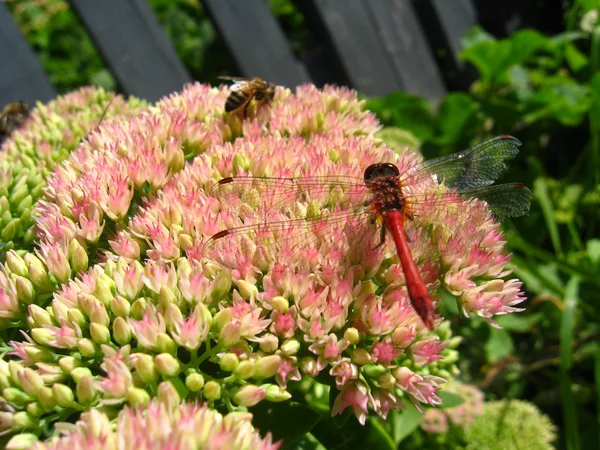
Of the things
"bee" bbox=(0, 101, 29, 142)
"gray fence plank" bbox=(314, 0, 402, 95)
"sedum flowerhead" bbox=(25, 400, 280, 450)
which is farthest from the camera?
"gray fence plank" bbox=(314, 0, 402, 95)

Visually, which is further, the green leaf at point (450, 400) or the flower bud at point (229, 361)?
the green leaf at point (450, 400)

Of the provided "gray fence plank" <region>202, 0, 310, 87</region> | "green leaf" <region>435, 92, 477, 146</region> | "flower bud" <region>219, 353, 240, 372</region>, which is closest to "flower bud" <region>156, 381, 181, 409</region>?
"flower bud" <region>219, 353, 240, 372</region>

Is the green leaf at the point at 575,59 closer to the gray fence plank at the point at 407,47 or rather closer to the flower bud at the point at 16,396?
the gray fence plank at the point at 407,47

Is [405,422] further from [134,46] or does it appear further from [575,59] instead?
[575,59]

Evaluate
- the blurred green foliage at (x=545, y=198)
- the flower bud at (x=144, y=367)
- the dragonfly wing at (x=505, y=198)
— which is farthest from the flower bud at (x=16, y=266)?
the blurred green foliage at (x=545, y=198)

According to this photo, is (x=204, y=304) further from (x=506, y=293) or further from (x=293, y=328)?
(x=506, y=293)

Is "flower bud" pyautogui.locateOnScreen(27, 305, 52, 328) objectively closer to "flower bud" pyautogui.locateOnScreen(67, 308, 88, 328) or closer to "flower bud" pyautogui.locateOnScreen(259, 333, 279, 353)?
"flower bud" pyautogui.locateOnScreen(67, 308, 88, 328)
